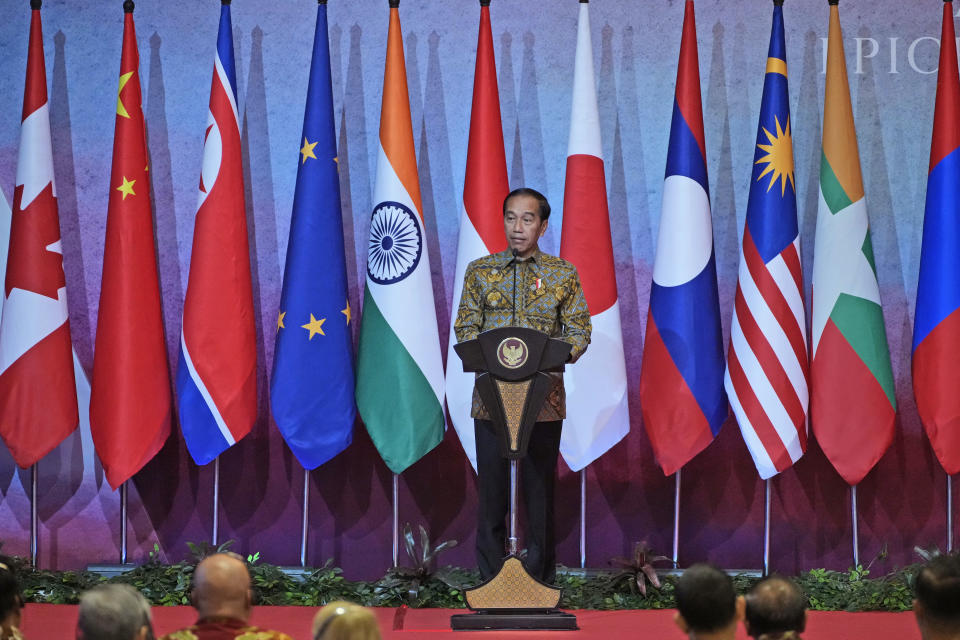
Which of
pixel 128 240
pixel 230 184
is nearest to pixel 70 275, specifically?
pixel 128 240

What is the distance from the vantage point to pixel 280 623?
4566 mm

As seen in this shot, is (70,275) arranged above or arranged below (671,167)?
below

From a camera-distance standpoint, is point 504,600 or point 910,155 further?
point 910,155

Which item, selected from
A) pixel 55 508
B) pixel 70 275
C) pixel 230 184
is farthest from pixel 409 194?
pixel 55 508

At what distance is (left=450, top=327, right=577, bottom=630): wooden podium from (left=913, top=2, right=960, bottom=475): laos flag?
85.8 inches

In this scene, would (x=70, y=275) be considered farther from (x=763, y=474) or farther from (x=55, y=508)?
(x=763, y=474)

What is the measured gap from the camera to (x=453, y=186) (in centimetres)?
589

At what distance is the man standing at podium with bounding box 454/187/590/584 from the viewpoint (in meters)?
4.32

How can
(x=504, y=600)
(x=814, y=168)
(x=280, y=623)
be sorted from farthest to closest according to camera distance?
(x=814, y=168)
(x=280, y=623)
(x=504, y=600)

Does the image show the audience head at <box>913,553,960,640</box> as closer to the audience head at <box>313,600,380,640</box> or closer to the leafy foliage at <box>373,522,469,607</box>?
the audience head at <box>313,600,380,640</box>

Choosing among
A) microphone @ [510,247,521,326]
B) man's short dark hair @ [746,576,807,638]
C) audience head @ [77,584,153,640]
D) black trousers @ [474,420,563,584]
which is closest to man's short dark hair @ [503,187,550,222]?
microphone @ [510,247,521,326]

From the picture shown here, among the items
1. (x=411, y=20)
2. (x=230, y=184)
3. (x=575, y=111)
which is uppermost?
(x=411, y=20)

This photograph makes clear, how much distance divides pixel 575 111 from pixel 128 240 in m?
2.17

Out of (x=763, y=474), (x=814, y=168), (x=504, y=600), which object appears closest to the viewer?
(x=504, y=600)
